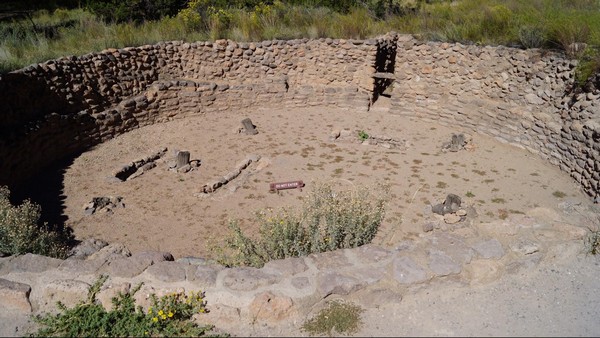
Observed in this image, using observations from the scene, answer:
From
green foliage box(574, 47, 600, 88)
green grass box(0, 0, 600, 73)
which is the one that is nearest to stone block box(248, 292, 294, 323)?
green foliage box(574, 47, 600, 88)

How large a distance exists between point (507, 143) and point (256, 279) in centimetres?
822

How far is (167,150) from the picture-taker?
10.5 meters

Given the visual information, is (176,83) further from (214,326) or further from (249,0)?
(214,326)

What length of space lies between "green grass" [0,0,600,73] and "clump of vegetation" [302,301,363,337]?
333 inches

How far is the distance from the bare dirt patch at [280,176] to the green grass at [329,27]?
261cm

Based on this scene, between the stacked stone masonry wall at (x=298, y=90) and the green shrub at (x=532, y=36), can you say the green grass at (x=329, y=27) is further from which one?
the stacked stone masonry wall at (x=298, y=90)

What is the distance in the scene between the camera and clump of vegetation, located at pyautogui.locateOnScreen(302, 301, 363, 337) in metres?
3.81

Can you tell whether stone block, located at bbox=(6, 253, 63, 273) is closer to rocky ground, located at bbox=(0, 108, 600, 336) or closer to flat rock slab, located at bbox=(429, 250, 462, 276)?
rocky ground, located at bbox=(0, 108, 600, 336)

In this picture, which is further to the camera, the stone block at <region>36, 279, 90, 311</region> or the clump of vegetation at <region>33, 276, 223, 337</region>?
the stone block at <region>36, 279, 90, 311</region>

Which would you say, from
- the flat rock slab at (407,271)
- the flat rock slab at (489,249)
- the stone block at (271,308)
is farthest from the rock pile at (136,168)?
the flat rock slab at (489,249)

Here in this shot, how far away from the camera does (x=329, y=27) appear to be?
526 inches

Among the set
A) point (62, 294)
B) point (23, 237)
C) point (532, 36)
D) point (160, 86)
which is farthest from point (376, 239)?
point (160, 86)

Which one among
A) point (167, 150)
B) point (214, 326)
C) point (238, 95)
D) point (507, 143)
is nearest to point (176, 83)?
point (238, 95)

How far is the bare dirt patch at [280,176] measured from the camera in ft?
25.3
